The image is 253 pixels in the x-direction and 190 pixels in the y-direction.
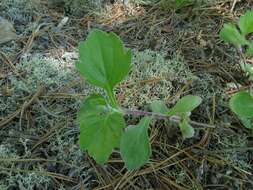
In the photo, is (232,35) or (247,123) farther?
(232,35)

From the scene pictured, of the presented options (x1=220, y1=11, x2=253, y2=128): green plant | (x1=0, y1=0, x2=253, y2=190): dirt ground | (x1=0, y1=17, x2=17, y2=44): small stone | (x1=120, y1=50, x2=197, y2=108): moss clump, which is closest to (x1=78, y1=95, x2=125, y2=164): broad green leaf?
(x1=0, y1=0, x2=253, y2=190): dirt ground

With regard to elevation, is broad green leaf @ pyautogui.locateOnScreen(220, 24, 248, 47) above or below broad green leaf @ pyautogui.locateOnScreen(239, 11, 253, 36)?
below

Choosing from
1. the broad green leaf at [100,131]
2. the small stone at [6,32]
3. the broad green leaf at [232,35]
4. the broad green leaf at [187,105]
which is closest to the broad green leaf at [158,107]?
the broad green leaf at [187,105]

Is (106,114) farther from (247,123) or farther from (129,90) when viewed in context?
(247,123)

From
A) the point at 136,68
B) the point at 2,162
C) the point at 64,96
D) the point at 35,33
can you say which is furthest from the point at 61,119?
the point at 35,33

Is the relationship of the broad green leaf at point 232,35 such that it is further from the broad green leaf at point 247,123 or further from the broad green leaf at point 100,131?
the broad green leaf at point 100,131

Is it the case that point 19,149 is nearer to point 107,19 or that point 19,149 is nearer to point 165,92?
point 165,92

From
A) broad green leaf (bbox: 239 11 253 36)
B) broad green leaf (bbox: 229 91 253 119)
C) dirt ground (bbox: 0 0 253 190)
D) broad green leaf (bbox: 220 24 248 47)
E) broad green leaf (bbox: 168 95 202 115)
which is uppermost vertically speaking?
broad green leaf (bbox: 239 11 253 36)

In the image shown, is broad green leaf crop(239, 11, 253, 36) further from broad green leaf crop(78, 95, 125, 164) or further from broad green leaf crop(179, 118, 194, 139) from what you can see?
broad green leaf crop(78, 95, 125, 164)

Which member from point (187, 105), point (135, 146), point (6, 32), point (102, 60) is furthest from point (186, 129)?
point (6, 32)
